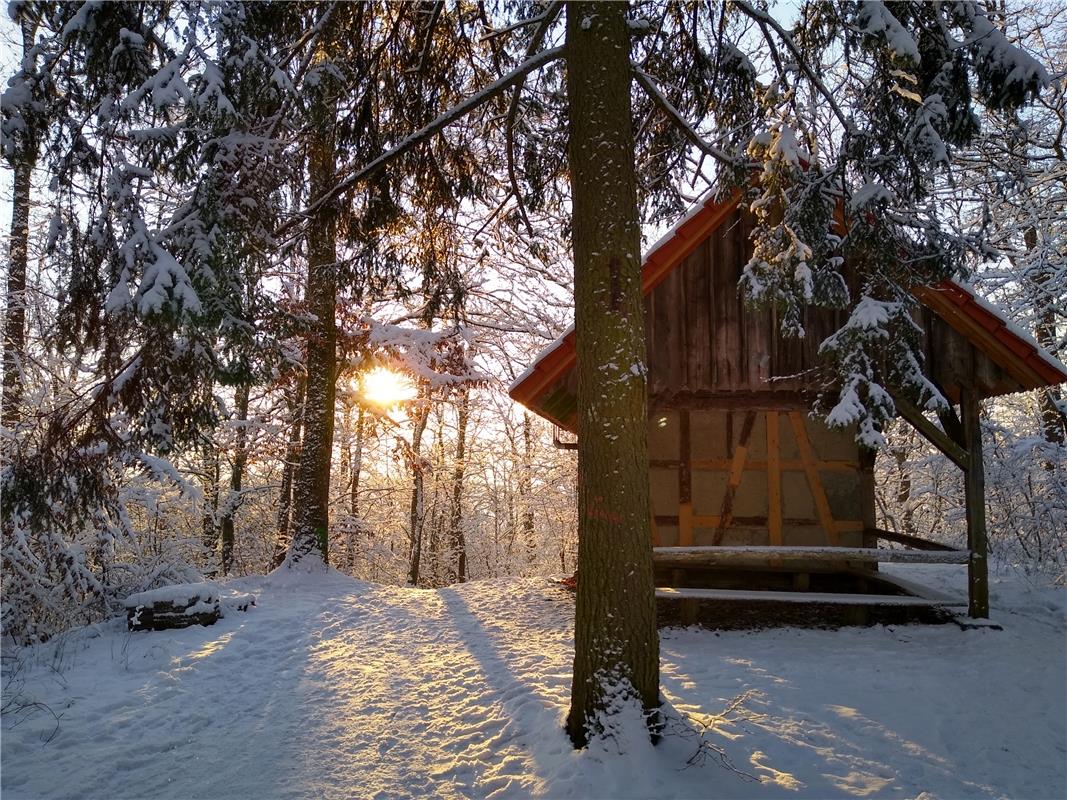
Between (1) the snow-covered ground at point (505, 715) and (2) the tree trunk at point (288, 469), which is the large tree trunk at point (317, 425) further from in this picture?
(1) the snow-covered ground at point (505, 715)

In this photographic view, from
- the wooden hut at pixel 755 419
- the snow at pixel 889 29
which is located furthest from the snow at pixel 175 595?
the snow at pixel 889 29

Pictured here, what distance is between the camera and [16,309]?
10.0 metres

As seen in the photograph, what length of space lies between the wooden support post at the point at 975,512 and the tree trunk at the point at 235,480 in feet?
44.9

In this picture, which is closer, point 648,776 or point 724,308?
point 648,776

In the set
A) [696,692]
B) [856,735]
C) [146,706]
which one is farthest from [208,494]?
[856,735]

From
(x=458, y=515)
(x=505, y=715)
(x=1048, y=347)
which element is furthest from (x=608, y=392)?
(x=458, y=515)

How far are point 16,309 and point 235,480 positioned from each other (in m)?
7.92

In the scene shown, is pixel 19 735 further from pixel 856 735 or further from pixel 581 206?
pixel 856 735

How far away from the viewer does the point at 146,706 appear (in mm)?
4988

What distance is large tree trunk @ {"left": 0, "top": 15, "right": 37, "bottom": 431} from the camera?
937 cm

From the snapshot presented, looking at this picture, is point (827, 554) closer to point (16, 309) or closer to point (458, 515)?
point (16, 309)

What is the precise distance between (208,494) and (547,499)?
408 inches

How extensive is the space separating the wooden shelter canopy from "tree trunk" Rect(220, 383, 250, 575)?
32.4 ft

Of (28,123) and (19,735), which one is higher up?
(28,123)
